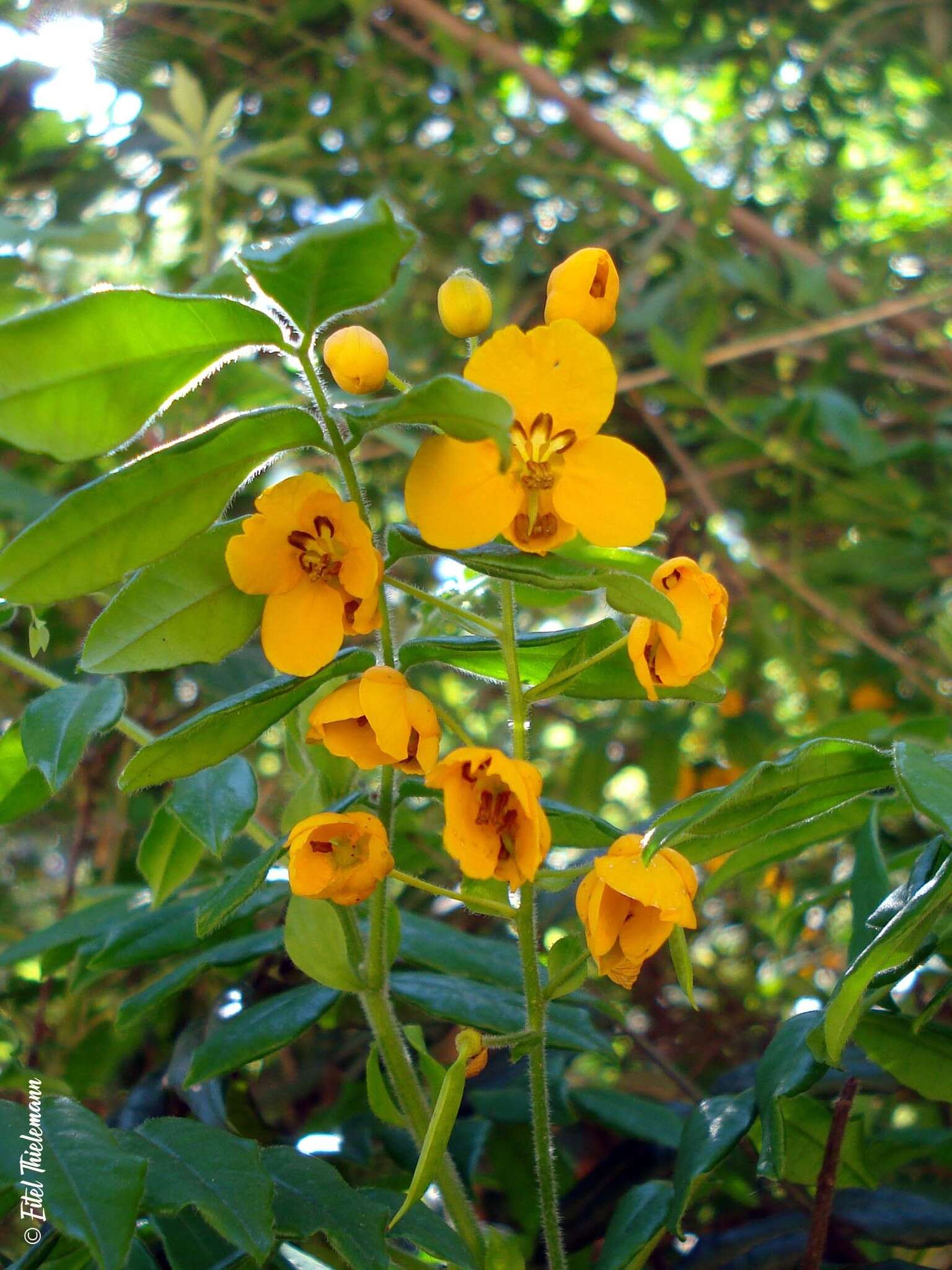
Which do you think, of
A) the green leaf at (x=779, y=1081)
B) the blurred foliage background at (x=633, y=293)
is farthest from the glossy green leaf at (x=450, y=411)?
the blurred foliage background at (x=633, y=293)

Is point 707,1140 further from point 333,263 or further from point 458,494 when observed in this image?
point 333,263

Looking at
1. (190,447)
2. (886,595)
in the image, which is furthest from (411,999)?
(886,595)

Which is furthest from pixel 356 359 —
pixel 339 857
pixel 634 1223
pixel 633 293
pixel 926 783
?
pixel 633 293

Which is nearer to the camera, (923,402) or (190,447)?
(190,447)

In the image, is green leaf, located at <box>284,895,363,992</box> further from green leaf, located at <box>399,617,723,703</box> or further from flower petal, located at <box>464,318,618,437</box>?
flower petal, located at <box>464,318,618,437</box>

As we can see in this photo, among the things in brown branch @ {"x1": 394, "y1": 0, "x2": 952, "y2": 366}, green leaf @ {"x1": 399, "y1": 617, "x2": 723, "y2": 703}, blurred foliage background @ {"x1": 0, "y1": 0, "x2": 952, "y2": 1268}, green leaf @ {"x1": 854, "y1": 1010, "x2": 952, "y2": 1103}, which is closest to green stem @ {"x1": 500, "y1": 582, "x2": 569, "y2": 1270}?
green leaf @ {"x1": 399, "y1": 617, "x2": 723, "y2": 703}

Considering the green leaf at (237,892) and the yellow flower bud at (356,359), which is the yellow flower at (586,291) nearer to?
the yellow flower bud at (356,359)

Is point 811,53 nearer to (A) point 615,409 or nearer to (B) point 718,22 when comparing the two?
(B) point 718,22
